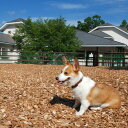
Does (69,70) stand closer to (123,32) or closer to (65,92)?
(65,92)

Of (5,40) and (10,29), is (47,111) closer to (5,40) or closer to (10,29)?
(5,40)

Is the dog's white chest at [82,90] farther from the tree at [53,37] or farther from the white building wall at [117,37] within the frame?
the white building wall at [117,37]

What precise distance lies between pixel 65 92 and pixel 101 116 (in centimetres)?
222

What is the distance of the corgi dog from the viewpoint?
4.88m

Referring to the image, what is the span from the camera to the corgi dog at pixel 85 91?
192 inches

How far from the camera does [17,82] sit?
8.53 m

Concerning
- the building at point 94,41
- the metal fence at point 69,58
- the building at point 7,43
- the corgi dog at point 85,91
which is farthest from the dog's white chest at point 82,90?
the building at point 7,43

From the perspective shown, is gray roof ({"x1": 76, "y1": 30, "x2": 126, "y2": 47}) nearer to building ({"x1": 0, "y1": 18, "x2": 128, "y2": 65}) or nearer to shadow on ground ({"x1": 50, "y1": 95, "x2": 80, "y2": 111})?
building ({"x1": 0, "y1": 18, "x2": 128, "y2": 65})

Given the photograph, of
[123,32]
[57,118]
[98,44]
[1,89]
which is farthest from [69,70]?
[123,32]

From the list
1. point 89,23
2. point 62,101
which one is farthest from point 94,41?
point 89,23

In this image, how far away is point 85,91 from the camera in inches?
197

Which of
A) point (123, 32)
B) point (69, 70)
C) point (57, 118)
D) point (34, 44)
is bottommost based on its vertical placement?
point (57, 118)

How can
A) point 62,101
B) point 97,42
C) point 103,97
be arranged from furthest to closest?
point 97,42
point 62,101
point 103,97

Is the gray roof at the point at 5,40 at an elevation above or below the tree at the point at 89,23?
below
